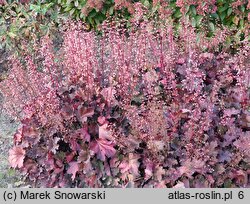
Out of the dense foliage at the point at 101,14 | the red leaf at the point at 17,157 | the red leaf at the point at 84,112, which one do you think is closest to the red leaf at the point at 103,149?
the red leaf at the point at 84,112

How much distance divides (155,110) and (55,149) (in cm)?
88

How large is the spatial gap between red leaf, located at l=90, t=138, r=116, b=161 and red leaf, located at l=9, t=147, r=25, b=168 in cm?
61

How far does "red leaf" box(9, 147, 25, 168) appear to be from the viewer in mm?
3988

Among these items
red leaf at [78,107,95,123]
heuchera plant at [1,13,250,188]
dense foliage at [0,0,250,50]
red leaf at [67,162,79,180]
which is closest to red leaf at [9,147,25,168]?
heuchera plant at [1,13,250,188]

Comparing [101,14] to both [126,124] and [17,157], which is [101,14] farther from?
[17,157]

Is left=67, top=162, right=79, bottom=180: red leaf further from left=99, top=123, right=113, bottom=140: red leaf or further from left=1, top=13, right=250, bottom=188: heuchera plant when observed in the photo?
left=99, top=123, right=113, bottom=140: red leaf

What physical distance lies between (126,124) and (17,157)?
3.15ft

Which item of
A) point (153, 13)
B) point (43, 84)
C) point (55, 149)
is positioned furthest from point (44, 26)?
point (55, 149)

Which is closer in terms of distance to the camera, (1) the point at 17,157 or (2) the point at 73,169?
(2) the point at 73,169

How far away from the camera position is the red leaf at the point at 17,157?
3988 mm

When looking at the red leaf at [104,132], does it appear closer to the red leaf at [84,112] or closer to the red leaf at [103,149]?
the red leaf at [103,149]

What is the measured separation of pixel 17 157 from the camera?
158 inches

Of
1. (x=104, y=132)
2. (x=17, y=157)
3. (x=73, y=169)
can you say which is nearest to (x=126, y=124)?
(x=104, y=132)
